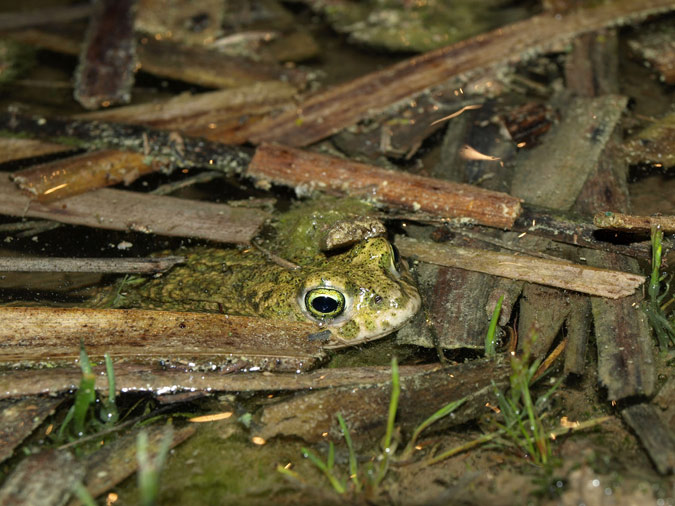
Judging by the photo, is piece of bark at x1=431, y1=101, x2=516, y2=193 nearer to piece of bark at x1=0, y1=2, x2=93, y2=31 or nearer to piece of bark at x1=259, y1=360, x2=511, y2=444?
piece of bark at x1=259, y1=360, x2=511, y2=444

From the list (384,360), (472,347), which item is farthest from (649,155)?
(384,360)

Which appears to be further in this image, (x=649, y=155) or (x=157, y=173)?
(x=157, y=173)

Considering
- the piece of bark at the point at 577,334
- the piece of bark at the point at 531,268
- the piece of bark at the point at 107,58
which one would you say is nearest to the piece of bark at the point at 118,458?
the piece of bark at the point at 531,268

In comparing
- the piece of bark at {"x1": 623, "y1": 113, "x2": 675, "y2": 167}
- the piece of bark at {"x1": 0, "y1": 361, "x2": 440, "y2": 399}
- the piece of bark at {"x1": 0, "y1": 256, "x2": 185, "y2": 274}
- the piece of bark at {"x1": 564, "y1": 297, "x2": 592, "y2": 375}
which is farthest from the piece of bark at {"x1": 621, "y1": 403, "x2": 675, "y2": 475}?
the piece of bark at {"x1": 0, "y1": 256, "x2": 185, "y2": 274}

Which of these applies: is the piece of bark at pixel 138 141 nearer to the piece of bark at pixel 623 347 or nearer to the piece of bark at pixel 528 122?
the piece of bark at pixel 528 122

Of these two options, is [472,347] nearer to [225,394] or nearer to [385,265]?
[385,265]

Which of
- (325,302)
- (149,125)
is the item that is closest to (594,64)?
(325,302)

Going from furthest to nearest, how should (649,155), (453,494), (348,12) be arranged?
1. (348,12)
2. (649,155)
3. (453,494)

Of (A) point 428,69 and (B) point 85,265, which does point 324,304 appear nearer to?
(B) point 85,265
